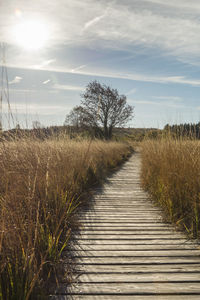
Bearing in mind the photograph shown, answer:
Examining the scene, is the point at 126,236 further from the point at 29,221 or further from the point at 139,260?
the point at 29,221

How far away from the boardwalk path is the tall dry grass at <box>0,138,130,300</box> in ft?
0.80

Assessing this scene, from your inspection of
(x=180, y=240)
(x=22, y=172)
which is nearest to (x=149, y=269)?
(x=180, y=240)

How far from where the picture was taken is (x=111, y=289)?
71.3 inches

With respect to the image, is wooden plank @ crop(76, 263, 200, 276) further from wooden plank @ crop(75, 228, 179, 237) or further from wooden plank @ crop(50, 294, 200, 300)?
wooden plank @ crop(75, 228, 179, 237)

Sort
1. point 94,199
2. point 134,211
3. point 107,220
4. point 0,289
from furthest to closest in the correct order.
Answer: point 94,199, point 134,211, point 107,220, point 0,289

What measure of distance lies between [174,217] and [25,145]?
2180mm

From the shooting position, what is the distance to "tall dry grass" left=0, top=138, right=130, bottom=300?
164 centimetres

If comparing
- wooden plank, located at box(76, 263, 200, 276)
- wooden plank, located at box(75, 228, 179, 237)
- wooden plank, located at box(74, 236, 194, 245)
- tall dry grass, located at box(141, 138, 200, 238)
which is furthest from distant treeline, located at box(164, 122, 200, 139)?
wooden plank, located at box(76, 263, 200, 276)

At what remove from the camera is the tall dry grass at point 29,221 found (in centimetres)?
164

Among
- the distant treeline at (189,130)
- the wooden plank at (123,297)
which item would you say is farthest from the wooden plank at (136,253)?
the distant treeline at (189,130)

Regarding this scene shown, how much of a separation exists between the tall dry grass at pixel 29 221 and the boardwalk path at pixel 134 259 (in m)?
0.25

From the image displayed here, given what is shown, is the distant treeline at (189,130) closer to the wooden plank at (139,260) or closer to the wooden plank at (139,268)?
the wooden plank at (139,260)

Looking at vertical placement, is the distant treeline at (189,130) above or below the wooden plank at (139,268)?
above

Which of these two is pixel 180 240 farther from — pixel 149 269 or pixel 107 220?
pixel 107 220
